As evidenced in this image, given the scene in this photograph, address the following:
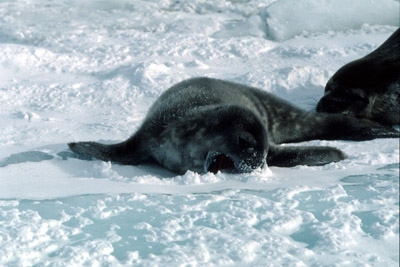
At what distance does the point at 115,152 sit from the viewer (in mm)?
3637

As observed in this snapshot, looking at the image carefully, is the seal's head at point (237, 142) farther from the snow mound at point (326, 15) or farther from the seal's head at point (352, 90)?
the snow mound at point (326, 15)

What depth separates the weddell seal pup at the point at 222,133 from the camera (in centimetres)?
321

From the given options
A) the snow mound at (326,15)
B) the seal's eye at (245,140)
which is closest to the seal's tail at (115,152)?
the seal's eye at (245,140)

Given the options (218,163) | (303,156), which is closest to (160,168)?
(218,163)

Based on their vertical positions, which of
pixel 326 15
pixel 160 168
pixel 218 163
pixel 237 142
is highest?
pixel 326 15

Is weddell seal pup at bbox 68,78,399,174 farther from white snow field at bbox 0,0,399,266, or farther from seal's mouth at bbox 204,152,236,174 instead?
white snow field at bbox 0,0,399,266

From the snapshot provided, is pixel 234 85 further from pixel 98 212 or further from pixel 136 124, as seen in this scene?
pixel 98 212

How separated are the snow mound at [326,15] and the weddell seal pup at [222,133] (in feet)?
9.14

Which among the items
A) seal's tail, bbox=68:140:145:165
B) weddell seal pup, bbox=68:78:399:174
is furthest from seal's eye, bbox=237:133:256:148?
seal's tail, bbox=68:140:145:165

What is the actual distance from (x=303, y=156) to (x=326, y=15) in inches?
161

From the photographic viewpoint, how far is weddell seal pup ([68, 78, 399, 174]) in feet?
10.5

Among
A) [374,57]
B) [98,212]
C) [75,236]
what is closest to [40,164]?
[98,212]

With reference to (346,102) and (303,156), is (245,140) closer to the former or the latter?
(303,156)

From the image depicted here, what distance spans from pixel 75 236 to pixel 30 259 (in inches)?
9.4
